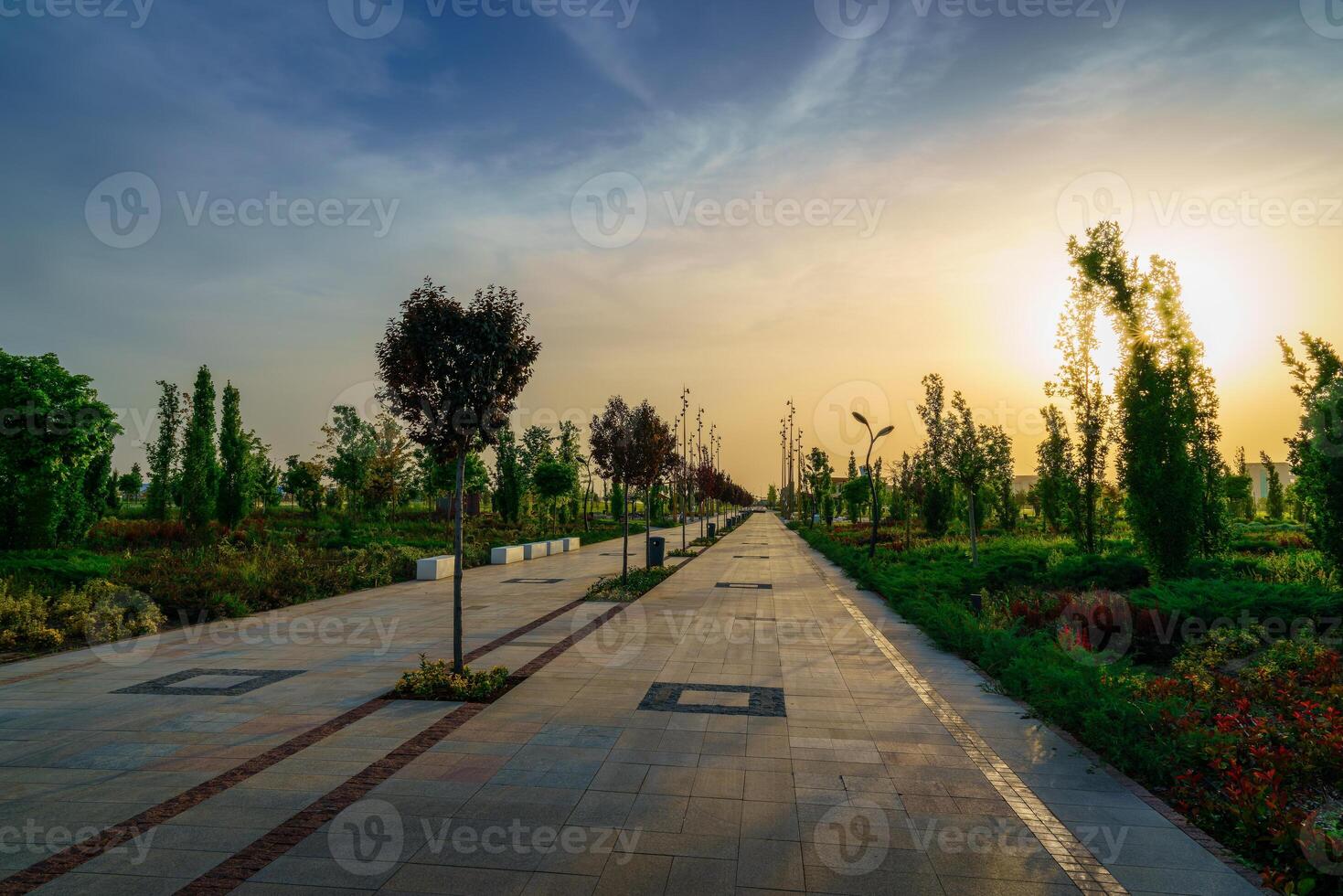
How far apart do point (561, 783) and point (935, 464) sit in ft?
85.5

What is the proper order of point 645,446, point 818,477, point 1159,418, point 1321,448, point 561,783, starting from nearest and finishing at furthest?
point 561,783
point 1321,448
point 1159,418
point 645,446
point 818,477

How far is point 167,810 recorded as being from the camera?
476 cm

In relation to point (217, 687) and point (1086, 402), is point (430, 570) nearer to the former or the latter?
point (217, 687)

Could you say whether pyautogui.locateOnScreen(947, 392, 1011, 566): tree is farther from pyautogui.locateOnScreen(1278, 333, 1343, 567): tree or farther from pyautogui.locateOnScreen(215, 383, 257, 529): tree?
pyautogui.locateOnScreen(215, 383, 257, 529): tree

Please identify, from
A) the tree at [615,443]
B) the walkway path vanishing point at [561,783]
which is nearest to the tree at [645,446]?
the tree at [615,443]

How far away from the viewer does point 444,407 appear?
8016 millimetres

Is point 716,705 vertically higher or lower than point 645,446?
lower

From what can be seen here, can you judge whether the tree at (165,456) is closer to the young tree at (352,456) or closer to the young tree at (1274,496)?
the young tree at (352,456)

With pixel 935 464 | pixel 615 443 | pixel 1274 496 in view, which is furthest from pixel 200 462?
pixel 1274 496

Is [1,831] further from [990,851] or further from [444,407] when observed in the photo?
[990,851]

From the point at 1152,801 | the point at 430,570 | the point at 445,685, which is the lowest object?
the point at 1152,801

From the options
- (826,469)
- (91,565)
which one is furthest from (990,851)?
(826,469)

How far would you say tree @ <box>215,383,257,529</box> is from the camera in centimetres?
2909

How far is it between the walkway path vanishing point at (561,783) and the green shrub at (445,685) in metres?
0.24
